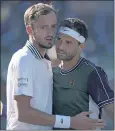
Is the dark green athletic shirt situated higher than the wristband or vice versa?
the dark green athletic shirt

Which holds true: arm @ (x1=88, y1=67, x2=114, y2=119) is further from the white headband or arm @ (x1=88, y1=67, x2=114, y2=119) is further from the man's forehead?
the man's forehead

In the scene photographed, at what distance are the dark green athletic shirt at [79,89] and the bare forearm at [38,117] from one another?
0.47ft

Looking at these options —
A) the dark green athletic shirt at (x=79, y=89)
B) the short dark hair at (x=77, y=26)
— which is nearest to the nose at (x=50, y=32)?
the short dark hair at (x=77, y=26)

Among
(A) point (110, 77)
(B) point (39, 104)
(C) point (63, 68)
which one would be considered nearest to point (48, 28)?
(C) point (63, 68)

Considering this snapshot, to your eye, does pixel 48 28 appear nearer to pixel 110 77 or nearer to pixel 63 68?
pixel 63 68

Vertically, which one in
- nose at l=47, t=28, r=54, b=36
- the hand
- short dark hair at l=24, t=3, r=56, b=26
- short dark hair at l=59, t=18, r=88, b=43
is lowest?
the hand

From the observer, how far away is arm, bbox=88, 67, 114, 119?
2.30 metres

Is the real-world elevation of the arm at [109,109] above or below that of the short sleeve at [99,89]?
below

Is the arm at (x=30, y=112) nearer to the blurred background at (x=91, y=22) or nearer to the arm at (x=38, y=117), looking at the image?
the arm at (x=38, y=117)

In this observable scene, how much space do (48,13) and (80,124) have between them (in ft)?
2.09

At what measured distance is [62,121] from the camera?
2291 millimetres

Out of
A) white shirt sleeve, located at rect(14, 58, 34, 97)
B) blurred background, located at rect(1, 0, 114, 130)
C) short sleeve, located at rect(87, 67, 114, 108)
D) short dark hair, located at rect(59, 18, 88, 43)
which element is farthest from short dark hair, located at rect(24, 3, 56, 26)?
blurred background, located at rect(1, 0, 114, 130)

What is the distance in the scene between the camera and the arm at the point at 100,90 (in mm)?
2301

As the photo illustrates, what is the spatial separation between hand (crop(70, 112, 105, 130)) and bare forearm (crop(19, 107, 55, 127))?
0.37 ft
